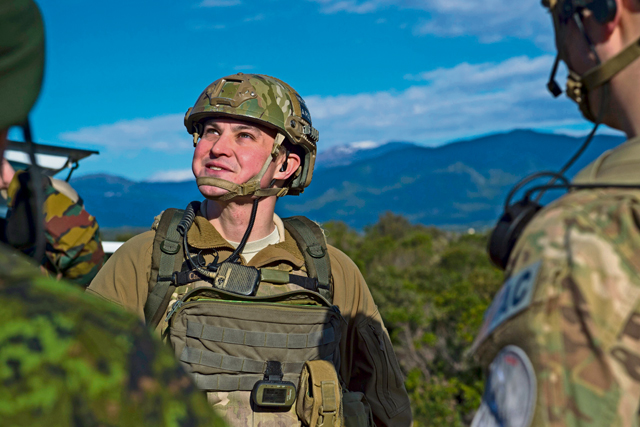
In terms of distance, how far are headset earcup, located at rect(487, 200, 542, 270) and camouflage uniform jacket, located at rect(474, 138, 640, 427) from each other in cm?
17

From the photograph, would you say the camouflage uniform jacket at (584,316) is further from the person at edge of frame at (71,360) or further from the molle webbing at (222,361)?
the molle webbing at (222,361)

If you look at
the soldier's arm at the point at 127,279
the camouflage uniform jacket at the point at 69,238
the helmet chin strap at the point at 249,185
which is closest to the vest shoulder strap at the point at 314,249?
the helmet chin strap at the point at 249,185

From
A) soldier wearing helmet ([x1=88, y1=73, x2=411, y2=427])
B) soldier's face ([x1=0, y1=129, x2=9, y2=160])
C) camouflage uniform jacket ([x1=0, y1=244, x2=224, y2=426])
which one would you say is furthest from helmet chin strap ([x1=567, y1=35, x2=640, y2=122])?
soldier wearing helmet ([x1=88, y1=73, x2=411, y2=427])

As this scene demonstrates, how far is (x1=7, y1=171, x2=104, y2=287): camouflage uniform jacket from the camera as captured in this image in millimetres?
4270

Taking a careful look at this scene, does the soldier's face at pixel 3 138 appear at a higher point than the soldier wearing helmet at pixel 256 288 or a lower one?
higher

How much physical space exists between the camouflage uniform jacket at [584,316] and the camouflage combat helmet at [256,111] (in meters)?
2.38

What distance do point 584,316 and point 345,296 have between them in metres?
2.34

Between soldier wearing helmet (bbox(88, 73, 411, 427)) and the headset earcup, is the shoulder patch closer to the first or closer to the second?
the headset earcup

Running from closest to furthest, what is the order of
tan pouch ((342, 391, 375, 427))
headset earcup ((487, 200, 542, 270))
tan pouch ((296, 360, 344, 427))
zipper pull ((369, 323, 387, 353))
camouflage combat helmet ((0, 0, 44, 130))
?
camouflage combat helmet ((0, 0, 44, 130)) → headset earcup ((487, 200, 542, 270)) → tan pouch ((296, 360, 344, 427)) → tan pouch ((342, 391, 375, 427)) → zipper pull ((369, 323, 387, 353))

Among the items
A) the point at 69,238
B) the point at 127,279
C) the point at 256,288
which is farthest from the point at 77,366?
the point at 69,238

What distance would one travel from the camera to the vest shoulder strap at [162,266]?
319 cm

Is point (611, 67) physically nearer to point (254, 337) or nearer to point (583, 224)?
point (583, 224)

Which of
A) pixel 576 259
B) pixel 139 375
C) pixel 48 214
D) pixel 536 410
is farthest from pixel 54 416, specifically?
pixel 48 214

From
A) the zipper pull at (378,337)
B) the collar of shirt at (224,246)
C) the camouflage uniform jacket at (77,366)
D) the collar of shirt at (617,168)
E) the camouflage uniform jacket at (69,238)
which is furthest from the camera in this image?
the camouflage uniform jacket at (69,238)
